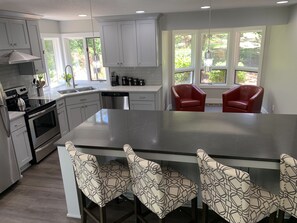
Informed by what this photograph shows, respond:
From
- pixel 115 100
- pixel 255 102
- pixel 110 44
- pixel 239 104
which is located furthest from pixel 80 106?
pixel 255 102

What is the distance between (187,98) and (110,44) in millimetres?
2288

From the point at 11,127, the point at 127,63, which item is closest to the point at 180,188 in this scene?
the point at 11,127

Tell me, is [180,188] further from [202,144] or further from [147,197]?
[202,144]

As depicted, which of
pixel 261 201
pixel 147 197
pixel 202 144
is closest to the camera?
pixel 261 201

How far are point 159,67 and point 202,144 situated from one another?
139 inches

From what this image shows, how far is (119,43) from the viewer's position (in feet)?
16.3

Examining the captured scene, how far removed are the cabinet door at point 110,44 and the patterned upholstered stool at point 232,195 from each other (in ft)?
12.7

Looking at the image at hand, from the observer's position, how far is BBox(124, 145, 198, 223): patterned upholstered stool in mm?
1665

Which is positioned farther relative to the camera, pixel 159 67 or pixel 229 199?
pixel 159 67

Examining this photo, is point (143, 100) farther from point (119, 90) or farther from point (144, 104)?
point (119, 90)

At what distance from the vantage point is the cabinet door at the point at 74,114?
465cm

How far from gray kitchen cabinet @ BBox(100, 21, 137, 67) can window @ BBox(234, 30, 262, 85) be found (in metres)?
3.28

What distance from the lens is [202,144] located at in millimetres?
2006

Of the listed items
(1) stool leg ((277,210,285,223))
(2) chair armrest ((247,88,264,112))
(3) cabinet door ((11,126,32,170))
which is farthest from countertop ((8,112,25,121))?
(2) chair armrest ((247,88,264,112))
